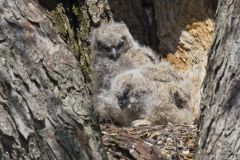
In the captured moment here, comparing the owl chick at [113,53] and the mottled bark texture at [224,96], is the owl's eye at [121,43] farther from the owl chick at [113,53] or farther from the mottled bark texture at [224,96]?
the mottled bark texture at [224,96]

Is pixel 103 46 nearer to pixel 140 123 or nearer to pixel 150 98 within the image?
pixel 150 98

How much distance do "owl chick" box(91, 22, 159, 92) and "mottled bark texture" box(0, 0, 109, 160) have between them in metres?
2.70

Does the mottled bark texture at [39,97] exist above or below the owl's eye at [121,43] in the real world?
below

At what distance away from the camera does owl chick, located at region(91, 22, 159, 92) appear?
637cm

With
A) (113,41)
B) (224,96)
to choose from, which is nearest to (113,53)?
(113,41)

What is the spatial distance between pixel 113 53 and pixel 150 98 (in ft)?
3.20

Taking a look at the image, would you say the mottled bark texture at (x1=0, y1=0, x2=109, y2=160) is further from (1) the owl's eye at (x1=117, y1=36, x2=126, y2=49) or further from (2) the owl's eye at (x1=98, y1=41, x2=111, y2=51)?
(1) the owl's eye at (x1=117, y1=36, x2=126, y2=49)

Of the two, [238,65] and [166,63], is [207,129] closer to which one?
[238,65]

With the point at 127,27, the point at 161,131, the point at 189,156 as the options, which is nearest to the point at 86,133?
the point at 189,156

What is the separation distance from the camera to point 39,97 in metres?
3.39

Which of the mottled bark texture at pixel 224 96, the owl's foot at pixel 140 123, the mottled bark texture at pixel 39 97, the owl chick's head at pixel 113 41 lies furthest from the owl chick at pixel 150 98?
the mottled bark texture at pixel 39 97

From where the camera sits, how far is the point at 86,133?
3.43 metres

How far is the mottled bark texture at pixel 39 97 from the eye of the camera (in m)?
3.36

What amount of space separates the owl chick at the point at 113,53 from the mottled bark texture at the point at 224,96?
8.39 feet
